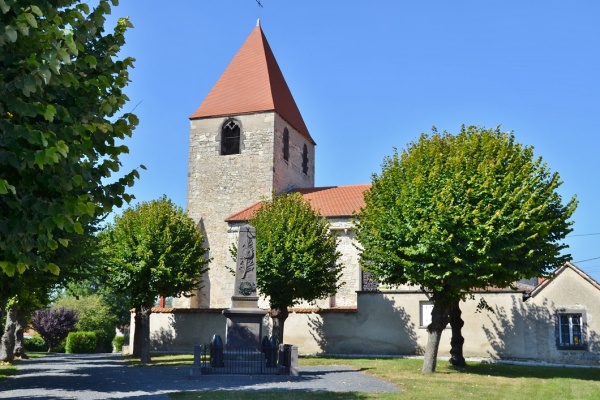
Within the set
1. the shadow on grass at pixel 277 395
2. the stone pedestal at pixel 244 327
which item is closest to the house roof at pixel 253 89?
the stone pedestal at pixel 244 327

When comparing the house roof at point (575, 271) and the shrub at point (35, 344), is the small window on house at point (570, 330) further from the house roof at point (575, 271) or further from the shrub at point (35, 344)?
the shrub at point (35, 344)

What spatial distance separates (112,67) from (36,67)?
250 cm

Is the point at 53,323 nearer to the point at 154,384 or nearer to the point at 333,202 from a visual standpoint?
the point at 333,202

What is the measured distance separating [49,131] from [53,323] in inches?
1854

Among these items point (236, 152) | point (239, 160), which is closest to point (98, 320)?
point (236, 152)

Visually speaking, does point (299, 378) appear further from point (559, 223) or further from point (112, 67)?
point (112, 67)

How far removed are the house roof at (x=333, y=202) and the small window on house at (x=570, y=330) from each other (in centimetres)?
1126

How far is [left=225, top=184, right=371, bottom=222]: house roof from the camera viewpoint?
Result: 111 feet

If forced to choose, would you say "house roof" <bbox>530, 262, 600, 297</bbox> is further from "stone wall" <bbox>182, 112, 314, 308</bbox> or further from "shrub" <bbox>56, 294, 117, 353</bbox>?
"shrub" <bbox>56, 294, 117, 353</bbox>

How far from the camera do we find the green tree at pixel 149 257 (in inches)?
1061

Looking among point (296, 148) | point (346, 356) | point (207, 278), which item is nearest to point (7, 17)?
point (346, 356)

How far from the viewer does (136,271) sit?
26.7 m

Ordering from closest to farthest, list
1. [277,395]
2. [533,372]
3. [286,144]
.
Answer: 1. [277,395]
2. [533,372]
3. [286,144]

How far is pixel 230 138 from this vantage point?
39688 millimetres
